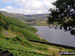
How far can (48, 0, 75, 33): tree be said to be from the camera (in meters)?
22.9

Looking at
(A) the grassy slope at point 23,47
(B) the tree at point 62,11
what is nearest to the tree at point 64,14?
(B) the tree at point 62,11

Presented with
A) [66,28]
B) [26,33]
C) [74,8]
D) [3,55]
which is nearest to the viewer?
[3,55]

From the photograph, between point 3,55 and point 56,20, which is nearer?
point 3,55

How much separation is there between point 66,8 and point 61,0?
1.45m

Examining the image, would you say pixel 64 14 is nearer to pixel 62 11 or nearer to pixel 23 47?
pixel 62 11

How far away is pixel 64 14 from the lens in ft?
79.6

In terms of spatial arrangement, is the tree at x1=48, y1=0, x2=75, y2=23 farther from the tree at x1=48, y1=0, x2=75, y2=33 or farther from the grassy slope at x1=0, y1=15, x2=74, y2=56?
the grassy slope at x1=0, y1=15, x2=74, y2=56

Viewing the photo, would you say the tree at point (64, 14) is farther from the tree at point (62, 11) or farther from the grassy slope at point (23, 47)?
the grassy slope at point (23, 47)

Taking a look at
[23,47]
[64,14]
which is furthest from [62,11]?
[23,47]

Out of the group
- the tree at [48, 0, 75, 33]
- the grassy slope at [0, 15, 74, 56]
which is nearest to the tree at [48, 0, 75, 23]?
the tree at [48, 0, 75, 33]

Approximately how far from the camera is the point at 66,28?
80.4 feet

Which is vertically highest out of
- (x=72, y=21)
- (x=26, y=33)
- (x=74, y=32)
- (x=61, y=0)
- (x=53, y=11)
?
(x=61, y=0)

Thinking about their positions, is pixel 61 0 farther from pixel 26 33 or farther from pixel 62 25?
pixel 26 33

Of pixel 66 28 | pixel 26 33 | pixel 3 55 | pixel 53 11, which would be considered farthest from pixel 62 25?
pixel 26 33
